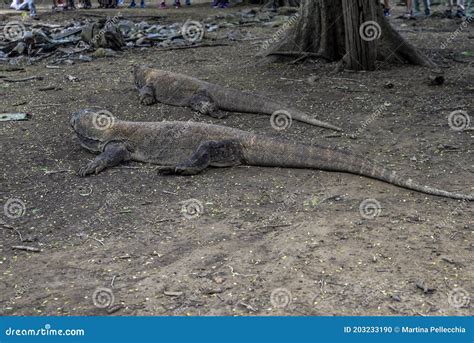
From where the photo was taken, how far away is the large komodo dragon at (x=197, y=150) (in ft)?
15.0

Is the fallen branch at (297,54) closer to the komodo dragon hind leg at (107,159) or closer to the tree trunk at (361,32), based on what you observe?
the tree trunk at (361,32)

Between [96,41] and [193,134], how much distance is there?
6931 millimetres

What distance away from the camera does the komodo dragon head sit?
5.49m

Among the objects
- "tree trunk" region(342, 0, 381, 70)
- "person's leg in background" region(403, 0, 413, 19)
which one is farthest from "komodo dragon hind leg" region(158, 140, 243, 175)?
"person's leg in background" region(403, 0, 413, 19)

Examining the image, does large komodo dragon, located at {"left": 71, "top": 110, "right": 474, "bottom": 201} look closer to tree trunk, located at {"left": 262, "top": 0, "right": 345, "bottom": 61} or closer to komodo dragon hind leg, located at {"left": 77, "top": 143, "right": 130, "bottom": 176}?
komodo dragon hind leg, located at {"left": 77, "top": 143, "right": 130, "bottom": 176}

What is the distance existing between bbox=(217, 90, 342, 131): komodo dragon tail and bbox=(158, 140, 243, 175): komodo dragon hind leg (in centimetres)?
127

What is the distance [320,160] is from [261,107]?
1926 mm

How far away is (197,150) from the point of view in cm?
496

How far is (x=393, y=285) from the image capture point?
3010 millimetres

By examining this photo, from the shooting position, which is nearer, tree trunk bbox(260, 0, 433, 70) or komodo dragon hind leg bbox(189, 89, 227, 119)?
komodo dragon hind leg bbox(189, 89, 227, 119)

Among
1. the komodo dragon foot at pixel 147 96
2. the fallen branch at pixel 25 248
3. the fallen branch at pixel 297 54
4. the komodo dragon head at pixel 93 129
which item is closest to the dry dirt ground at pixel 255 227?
the fallen branch at pixel 25 248

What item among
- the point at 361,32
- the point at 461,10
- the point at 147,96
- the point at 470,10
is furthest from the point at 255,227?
the point at 461,10

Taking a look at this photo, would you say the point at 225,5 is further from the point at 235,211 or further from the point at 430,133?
the point at 235,211

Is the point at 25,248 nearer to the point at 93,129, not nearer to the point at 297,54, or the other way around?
the point at 93,129
